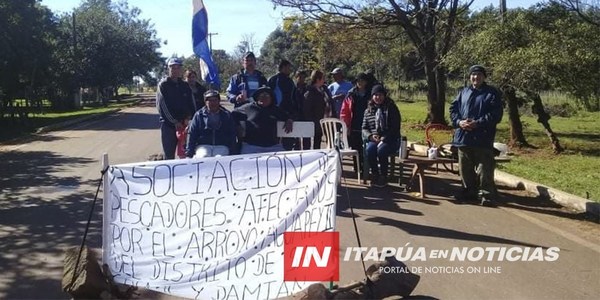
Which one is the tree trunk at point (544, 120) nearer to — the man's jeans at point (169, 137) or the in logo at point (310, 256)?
the man's jeans at point (169, 137)

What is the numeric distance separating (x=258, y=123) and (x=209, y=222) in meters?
3.55

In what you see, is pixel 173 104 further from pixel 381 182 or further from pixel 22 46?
pixel 22 46

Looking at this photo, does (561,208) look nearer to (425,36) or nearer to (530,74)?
(530,74)

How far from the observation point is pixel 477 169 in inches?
333

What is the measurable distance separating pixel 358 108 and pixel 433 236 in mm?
3786

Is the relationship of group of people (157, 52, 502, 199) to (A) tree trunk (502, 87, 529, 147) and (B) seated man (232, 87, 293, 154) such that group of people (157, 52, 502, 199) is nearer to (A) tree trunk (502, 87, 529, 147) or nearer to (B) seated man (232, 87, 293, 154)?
(B) seated man (232, 87, 293, 154)

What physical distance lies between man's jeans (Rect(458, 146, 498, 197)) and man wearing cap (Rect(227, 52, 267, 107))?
3.27 metres

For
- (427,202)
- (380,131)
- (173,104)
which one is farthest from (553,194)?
(173,104)

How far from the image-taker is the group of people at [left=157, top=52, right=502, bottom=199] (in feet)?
23.7

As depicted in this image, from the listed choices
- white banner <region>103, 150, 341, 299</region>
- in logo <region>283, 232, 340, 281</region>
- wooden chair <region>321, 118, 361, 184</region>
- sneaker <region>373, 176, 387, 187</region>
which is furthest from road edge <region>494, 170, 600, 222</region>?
white banner <region>103, 150, 341, 299</region>

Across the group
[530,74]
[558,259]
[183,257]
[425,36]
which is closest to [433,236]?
[558,259]

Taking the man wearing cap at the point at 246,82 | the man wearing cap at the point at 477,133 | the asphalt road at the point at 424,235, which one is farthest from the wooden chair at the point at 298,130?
the man wearing cap at the point at 477,133

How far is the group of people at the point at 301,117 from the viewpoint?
7.23m

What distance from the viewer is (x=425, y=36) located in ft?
64.1
